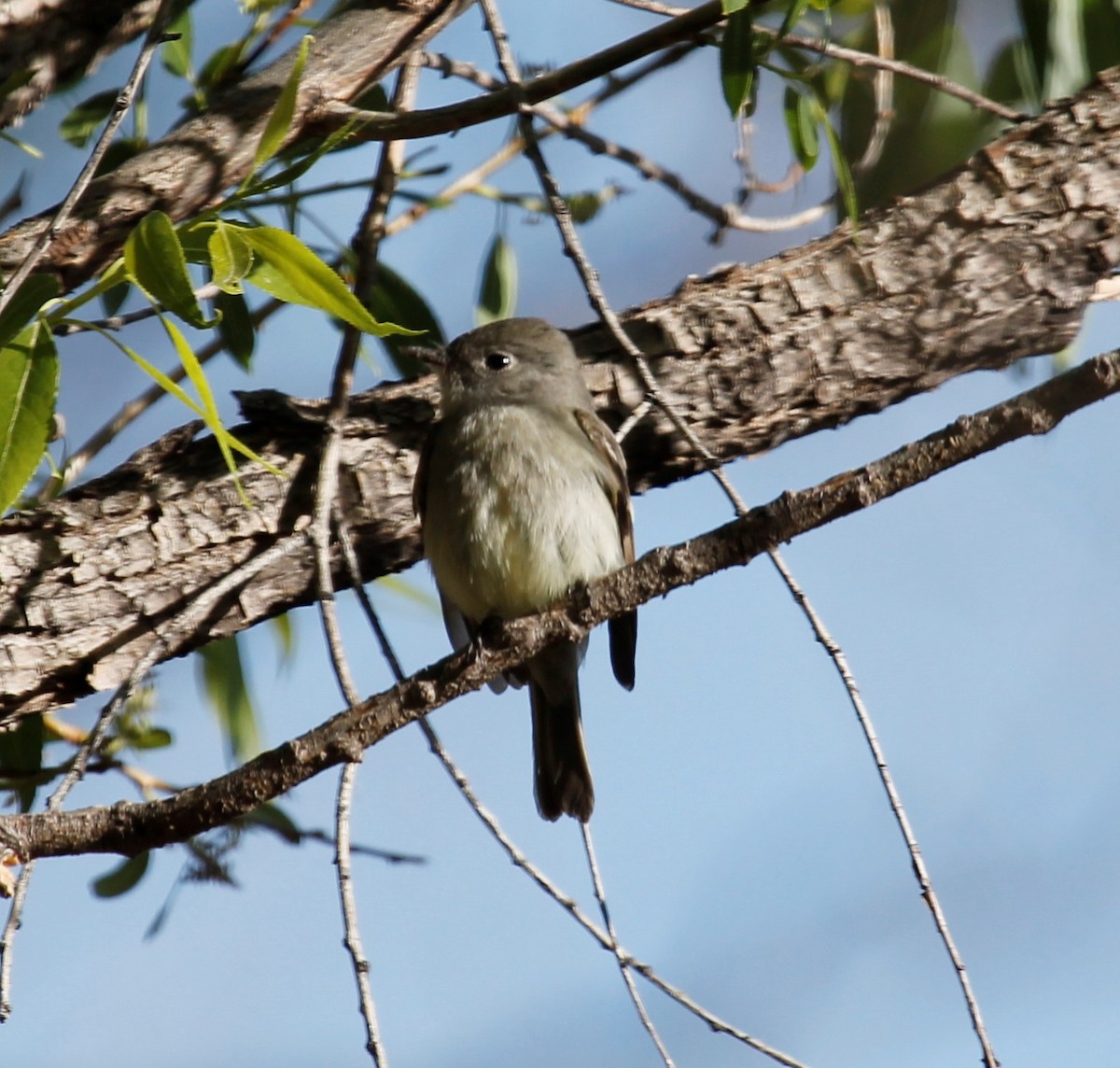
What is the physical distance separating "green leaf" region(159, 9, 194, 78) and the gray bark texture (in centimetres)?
110

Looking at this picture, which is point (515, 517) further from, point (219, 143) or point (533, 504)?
point (219, 143)

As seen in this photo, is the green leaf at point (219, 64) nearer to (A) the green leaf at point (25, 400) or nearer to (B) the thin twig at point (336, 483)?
(B) the thin twig at point (336, 483)

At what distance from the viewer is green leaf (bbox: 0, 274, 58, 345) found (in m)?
2.37

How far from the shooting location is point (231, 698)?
13.6 feet

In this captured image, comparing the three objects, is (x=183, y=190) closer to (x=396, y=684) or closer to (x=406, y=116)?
(x=406, y=116)

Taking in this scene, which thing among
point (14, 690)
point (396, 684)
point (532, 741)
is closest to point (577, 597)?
point (396, 684)

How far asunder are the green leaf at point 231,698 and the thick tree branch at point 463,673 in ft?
5.54

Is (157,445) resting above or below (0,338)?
above

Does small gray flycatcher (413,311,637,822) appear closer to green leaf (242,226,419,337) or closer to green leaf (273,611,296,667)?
green leaf (273,611,296,667)

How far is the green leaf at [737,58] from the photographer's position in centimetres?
294

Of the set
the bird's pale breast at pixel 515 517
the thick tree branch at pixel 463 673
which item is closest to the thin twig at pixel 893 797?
the thick tree branch at pixel 463 673

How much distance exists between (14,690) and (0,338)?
1.08 meters

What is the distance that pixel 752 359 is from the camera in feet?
12.3

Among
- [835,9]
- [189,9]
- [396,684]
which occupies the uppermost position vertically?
[189,9]
